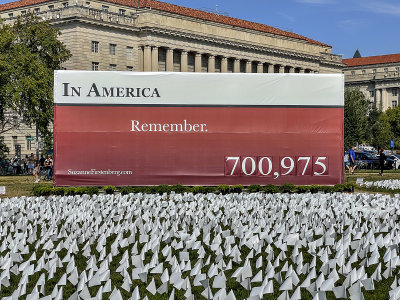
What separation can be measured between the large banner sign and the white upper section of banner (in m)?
0.03

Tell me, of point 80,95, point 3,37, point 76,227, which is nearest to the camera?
point 76,227

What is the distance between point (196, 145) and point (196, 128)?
0.60m

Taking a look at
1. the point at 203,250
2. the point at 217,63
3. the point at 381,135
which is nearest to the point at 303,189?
the point at 203,250

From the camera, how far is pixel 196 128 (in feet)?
77.9

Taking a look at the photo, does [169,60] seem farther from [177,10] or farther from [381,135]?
[381,135]

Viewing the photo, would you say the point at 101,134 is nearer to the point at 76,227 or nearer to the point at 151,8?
the point at 76,227

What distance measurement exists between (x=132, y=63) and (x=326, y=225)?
259ft

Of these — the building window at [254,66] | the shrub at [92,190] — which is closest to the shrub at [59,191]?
the shrub at [92,190]

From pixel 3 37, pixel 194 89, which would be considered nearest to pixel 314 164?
pixel 194 89

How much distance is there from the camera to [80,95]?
23.1 metres

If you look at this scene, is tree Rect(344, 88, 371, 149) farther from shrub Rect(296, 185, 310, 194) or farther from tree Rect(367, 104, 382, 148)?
shrub Rect(296, 185, 310, 194)

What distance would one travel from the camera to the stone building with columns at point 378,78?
163375 mm

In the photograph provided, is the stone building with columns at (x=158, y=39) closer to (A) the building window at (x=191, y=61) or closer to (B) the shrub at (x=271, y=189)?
(A) the building window at (x=191, y=61)

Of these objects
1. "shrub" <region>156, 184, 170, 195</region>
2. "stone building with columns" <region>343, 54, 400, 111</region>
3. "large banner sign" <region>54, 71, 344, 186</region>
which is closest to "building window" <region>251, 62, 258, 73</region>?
"stone building with columns" <region>343, 54, 400, 111</region>
